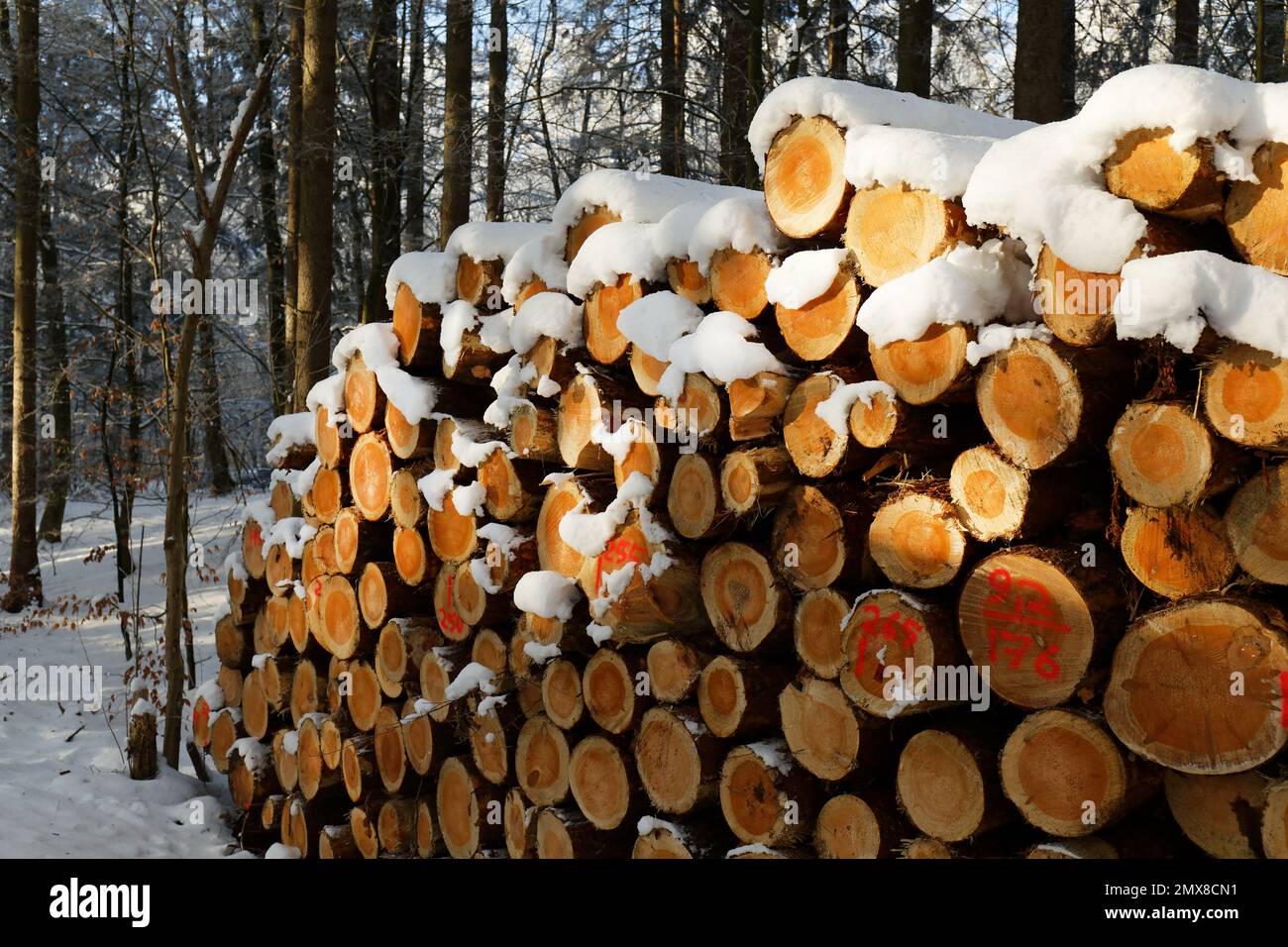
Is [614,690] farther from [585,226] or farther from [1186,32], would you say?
[1186,32]

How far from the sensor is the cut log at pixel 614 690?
3480 mm

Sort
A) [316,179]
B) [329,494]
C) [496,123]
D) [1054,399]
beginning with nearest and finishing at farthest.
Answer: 1. [1054,399]
2. [329,494]
3. [316,179]
4. [496,123]

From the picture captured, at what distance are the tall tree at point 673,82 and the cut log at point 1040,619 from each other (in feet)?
25.5

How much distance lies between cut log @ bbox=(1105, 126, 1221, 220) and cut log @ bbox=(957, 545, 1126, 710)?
2.56ft

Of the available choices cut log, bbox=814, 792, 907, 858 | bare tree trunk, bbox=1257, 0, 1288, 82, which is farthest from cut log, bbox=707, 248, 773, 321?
bare tree trunk, bbox=1257, 0, 1288, 82

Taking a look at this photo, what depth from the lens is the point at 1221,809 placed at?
2254 mm

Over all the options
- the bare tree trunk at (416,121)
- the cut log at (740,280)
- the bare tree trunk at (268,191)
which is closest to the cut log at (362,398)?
the cut log at (740,280)

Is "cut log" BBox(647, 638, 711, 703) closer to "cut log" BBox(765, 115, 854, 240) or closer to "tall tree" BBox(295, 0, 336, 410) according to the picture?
"cut log" BBox(765, 115, 854, 240)

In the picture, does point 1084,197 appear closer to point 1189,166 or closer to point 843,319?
point 1189,166

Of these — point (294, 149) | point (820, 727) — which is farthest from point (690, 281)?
point (294, 149)

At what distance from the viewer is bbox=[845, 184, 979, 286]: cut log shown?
8.63 ft

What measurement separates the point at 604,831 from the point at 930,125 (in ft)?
8.37

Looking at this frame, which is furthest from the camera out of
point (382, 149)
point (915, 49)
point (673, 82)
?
point (382, 149)

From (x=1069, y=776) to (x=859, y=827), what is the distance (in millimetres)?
631
